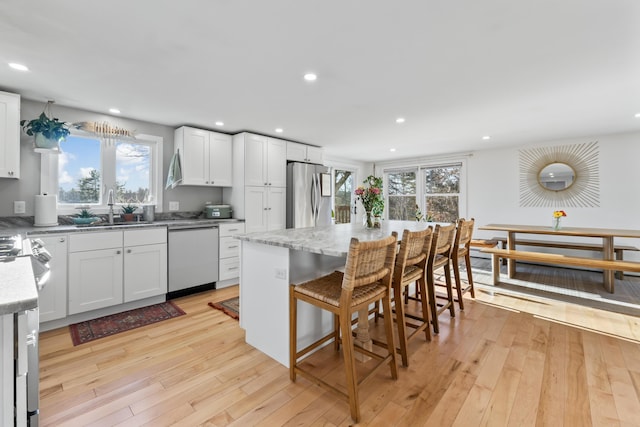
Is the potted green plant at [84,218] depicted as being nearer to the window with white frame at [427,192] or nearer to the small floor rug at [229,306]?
the small floor rug at [229,306]

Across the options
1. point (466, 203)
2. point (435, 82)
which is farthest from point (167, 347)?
point (466, 203)

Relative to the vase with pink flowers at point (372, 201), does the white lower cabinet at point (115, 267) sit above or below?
below

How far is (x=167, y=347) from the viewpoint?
2260 millimetres

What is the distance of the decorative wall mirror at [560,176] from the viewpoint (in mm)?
4668

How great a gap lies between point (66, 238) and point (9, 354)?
2.38 metres

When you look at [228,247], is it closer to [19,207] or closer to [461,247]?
[19,207]

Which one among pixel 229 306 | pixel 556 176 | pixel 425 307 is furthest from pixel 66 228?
pixel 556 176

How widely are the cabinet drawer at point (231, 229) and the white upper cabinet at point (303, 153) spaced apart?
4.61ft

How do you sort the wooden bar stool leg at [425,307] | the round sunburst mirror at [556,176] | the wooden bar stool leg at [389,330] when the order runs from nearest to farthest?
the wooden bar stool leg at [389,330], the wooden bar stool leg at [425,307], the round sunburst mirror at [556,176]

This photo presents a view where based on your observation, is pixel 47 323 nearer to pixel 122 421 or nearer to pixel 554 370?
pixel 122 421

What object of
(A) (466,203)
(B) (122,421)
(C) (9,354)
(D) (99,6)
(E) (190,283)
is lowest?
(B) (122,421)

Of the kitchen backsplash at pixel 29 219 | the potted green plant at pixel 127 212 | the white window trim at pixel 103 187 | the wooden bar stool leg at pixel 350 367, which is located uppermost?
the white window trim at pixel 103 187

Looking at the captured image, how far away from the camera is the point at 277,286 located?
80.2 inches

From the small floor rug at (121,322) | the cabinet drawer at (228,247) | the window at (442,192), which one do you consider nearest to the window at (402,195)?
the window at (442,192)
